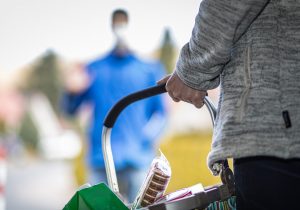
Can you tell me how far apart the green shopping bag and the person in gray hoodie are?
204 millimetres

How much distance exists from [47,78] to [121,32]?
28.9 feet

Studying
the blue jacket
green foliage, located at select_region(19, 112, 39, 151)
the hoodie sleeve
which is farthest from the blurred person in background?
green foliage, located at select_region(19, 112, 39, 151)

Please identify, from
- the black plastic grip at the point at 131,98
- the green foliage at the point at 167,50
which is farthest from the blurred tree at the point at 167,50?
the black plastic grip at the point at 131,98

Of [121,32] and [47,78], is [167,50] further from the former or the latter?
[47,78]

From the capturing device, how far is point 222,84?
114cm

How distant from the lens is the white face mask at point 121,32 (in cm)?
419

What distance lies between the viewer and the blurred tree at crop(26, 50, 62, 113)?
41.5ft

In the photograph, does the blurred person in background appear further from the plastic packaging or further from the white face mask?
the plastic packaging

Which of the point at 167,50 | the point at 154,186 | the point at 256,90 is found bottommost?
the point at 154,186

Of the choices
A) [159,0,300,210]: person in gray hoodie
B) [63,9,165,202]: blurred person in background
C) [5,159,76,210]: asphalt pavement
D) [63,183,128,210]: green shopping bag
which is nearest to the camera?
[159,0,300,210]: person in gray hoodie

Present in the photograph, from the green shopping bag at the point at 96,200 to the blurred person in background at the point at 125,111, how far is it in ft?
8.49

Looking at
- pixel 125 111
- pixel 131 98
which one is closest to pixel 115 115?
pixel 131 98

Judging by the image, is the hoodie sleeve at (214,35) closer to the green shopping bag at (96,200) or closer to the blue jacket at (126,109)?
the green shopping bag at (96,200)

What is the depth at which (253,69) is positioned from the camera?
108 centimetres
